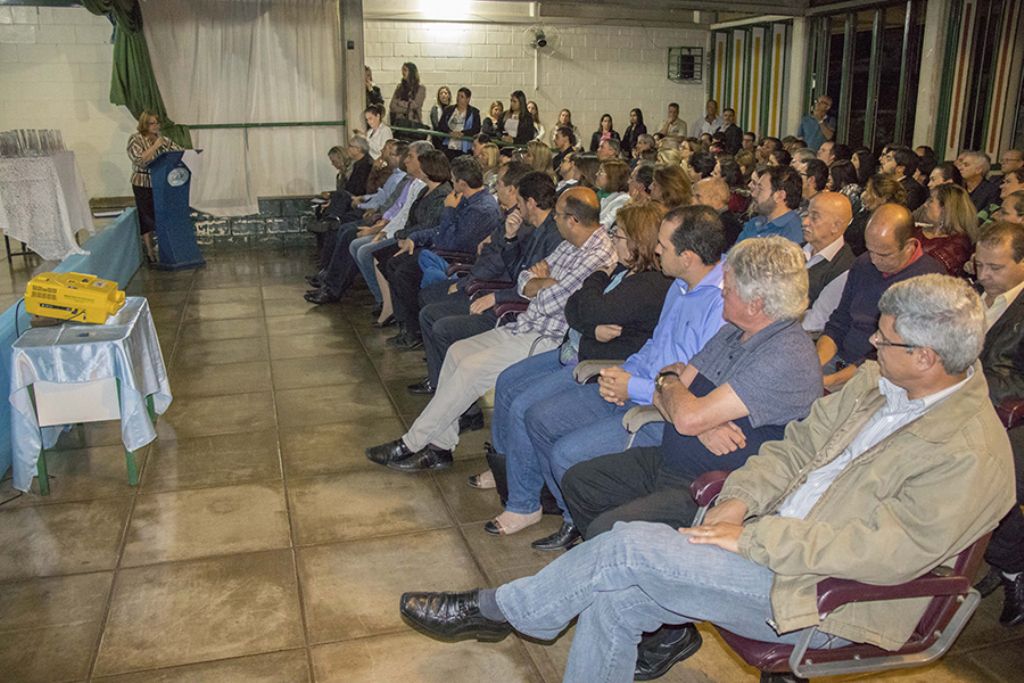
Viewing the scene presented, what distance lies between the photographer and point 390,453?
381 cm

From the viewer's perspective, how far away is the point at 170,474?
3760 millimetres

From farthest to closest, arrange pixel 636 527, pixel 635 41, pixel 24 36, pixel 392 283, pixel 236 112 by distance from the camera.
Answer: pixel 635 41, pixel 24 36, pixel 236 112, pixel 392 283, pixel 636 527

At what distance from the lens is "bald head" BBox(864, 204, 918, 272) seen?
3.20 meters

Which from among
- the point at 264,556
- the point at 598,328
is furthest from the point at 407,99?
the point at 264,556

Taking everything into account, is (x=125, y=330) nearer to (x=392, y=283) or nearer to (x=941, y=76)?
(x=392, y=283)

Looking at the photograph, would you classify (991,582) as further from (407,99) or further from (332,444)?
(407,99)

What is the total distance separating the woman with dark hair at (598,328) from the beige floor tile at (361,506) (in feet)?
0.99

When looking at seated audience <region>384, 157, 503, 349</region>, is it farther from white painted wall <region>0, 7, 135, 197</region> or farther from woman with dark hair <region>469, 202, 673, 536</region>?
white painted wall <region>0, 7, 135, 197</region>

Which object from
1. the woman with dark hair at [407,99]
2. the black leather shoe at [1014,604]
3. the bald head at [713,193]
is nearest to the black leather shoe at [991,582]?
the black leather shoe at [1014,604]

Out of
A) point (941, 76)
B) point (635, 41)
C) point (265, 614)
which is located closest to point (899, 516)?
point (265, 614)

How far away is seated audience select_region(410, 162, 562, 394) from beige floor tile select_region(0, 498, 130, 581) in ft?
5.02

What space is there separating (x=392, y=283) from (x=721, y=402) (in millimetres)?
3548

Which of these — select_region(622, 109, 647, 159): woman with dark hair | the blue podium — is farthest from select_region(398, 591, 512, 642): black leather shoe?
select_region(622, 109, 647, 159): woman with dark hair

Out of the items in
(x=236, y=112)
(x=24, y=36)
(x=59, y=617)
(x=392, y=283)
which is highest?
(x=24, y=36)
